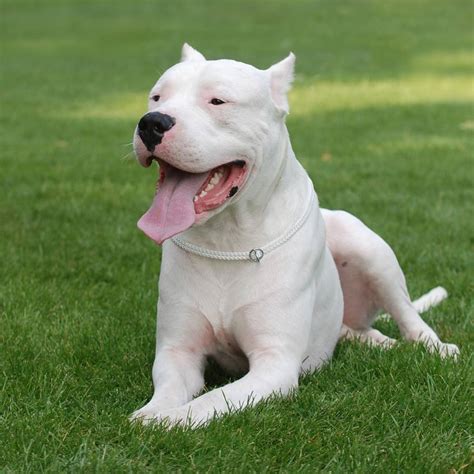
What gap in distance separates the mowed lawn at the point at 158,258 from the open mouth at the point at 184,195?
0.71m

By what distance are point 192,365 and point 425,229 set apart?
140 inches

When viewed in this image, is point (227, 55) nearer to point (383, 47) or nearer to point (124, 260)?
point (383, 47)

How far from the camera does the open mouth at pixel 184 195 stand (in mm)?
3832

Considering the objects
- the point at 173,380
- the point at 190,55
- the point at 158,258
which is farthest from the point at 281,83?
the point at 158,258

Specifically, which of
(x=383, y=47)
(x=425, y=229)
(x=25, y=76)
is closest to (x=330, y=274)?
(x=425, y=229)

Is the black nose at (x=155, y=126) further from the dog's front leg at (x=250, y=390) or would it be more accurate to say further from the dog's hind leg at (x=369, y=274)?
the dog's hind leg at (x=369, y=274)

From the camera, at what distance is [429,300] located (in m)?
5.65

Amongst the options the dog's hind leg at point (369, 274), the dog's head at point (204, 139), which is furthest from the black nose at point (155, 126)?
the dog's hind leg at point (369, 274)

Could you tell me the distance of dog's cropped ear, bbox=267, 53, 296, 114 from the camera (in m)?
4.15

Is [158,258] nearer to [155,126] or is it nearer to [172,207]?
[172,207]

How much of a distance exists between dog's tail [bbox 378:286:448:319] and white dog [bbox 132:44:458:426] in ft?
2.96

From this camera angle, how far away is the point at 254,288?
4160mm

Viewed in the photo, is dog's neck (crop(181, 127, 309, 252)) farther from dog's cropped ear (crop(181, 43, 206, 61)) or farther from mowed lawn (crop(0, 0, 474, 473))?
mowed lawn (crop(0, 0, 474, 473))

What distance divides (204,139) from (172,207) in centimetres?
29
